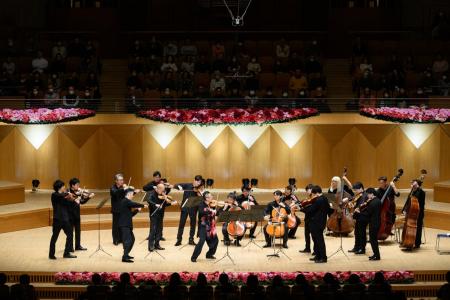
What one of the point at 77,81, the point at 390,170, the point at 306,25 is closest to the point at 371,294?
the point at 390,170

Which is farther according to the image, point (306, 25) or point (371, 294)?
point (306, 25)

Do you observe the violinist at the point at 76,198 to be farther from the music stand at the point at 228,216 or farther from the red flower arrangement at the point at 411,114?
the red flower arrangement at the point at 411,114

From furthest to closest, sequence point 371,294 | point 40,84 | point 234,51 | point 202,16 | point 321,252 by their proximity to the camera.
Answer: point 202,16, point 234,51, point 40,84, point 321,252, point 371,294

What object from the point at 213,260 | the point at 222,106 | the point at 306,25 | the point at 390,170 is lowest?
the point at 213,260

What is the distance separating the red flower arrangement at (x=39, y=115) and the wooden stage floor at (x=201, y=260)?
455cm

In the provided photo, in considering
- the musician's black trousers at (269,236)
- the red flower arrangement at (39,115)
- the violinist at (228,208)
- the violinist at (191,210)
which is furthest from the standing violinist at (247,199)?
the red flower arrangement at (39,115)

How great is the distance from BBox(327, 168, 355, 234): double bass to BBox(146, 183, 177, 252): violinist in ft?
10.9

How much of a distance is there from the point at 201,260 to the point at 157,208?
55.8 inches

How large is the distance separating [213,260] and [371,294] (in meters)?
5.54

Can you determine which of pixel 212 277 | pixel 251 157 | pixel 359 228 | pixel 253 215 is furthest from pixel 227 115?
pixel 212 277

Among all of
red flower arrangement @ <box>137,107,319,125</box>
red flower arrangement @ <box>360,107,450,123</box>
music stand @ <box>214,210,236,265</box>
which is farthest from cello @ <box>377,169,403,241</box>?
red flower arrangement @ <box>137,107,319,125</box>

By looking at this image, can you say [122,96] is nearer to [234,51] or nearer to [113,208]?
[234,51]

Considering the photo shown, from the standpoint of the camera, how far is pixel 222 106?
2545 cm

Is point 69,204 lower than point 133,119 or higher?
lower
